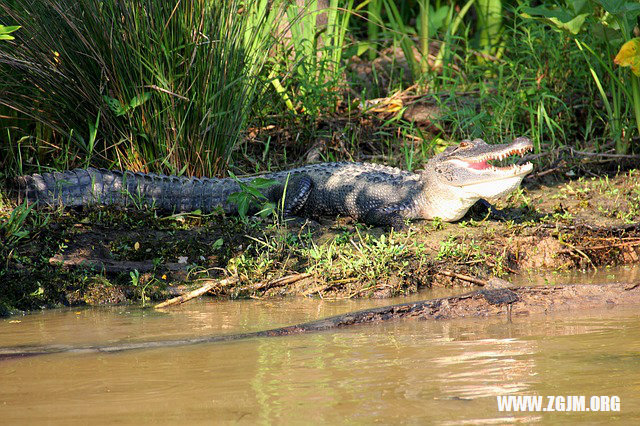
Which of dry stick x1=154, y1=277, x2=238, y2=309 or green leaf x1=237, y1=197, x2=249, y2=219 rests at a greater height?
green leaf x1=237, y1=197, x2=249, y2=219

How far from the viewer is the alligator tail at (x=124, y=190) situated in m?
5.42

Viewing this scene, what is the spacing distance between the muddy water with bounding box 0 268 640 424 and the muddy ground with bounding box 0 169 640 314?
731 mm

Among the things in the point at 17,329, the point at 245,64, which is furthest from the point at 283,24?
the point at 17,329

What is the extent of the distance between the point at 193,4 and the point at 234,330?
9.07 ft

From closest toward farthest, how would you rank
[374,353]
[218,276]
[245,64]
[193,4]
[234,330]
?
[374,353]
[234,330]
[218,276]
[193,4]
[245,64]

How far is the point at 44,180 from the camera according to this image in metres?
5.50

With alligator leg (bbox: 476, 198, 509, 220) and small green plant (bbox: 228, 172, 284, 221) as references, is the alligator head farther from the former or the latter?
small green plant (bbox: 228, 172, 284, 221)

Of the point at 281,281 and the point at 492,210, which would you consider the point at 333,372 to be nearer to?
the point at 281,281

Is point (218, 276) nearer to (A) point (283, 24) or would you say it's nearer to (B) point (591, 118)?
(A) point (283, 24)

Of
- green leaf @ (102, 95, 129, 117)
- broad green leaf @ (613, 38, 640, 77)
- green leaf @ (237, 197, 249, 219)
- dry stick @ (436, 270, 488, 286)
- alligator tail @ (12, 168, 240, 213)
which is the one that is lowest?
dry stick @ (436, 270, 488, 286)

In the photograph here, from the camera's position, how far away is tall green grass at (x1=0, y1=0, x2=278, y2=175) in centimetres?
532

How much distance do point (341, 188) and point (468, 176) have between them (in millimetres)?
1076

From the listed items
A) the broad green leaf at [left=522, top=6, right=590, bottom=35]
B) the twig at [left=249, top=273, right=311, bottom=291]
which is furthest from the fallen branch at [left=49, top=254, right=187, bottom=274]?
the broad green leaf at [left=522, top=6, right=590, bottom=35]

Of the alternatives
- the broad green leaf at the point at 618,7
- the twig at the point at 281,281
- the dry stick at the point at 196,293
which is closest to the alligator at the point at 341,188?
the twig at the point at 281,281
